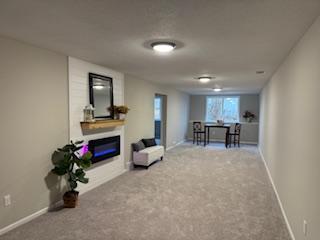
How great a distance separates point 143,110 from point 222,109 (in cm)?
581

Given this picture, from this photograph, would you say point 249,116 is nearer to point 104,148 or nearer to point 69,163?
point 104,148

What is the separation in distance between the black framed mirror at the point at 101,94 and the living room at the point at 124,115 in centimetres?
2

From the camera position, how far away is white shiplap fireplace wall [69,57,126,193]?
370 centimetres

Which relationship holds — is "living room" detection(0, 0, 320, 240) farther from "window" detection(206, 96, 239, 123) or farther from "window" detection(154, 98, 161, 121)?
"window" detection(206, 96, 239, 123)

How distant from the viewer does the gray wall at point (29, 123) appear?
266 centimetres

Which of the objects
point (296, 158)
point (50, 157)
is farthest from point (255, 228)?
point (50, 157)

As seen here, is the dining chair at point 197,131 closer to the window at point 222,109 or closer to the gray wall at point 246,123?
the gray wall at point 246,123

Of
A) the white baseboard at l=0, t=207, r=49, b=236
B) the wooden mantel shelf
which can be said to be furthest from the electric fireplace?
the white baseboard at l=0, t=207, r=49, b=236

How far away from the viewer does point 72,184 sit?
132 inches

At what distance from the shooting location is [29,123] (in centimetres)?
294

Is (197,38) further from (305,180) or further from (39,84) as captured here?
(39,84)

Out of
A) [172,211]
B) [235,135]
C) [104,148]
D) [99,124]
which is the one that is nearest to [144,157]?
[104,148]

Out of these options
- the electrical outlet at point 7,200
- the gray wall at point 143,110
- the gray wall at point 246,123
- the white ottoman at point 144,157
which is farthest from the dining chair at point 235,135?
the electrical outlet at point 7,200

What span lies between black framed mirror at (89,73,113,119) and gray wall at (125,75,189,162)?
0.74m
